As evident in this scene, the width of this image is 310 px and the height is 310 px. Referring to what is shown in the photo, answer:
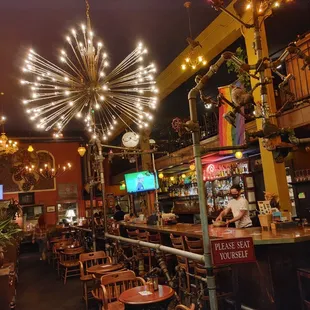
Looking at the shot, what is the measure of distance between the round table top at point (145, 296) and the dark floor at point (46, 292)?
2647mm

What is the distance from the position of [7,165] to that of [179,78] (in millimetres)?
10879

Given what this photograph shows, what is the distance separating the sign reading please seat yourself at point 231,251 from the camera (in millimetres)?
2096

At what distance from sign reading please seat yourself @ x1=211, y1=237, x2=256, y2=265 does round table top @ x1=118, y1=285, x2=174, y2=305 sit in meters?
1.12

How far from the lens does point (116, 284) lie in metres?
3.88

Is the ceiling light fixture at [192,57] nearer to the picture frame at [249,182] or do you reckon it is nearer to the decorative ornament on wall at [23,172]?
the picture frame at [249,182]

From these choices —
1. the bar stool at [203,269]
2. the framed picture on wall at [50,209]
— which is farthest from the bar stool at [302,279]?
the framed picture on wall at [50,209]

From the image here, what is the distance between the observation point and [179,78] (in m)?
9.26

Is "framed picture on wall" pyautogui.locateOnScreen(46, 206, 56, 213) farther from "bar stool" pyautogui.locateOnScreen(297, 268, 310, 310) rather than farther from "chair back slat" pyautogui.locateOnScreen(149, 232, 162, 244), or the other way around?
"bar stool" pyautogui.locateOnScreen(297, 268, 310, 310)

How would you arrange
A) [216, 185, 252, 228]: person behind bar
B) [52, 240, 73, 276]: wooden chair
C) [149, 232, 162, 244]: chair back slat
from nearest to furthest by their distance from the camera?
[216, 185, 252, 228]: person behind bar
[149, 232, 162, 244]: chair back slat
[52, 240, 73, 276]: wooden chair

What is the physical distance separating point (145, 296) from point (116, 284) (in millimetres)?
914

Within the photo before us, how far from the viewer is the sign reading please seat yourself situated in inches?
82.5

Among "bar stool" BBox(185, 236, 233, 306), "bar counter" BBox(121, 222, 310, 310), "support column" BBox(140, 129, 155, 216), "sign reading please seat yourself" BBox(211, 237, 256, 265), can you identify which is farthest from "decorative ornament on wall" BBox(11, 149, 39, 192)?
"sign reading please seat yourself" BBox(211, 237, 256, 265)

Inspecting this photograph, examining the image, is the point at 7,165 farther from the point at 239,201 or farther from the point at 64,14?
the point at 239,201

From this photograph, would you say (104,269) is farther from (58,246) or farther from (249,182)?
(249,182)
